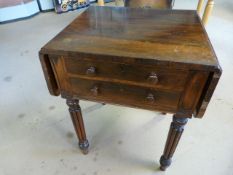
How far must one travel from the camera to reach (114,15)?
0.97m

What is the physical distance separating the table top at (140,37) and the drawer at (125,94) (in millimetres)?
136

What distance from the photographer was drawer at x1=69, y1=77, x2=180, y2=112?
28.3 inches

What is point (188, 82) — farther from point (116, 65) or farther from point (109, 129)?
point (109, 129)

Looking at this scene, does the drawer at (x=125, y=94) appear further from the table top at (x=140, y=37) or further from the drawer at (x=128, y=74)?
the table top at (x=140, y=37)

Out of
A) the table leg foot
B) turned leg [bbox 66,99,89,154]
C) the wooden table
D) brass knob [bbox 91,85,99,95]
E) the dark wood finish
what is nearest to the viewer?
the wooden table

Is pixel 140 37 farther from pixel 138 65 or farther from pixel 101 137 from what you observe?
pixel 101 137

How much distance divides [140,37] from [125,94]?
0.78ft

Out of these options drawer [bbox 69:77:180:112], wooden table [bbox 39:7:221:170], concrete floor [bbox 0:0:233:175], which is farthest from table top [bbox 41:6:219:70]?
concrete floor [bbox 0:0:233:175]

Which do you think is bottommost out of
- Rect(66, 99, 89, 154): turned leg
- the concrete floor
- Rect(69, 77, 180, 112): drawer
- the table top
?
the concrete floor

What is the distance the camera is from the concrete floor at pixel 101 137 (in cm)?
113

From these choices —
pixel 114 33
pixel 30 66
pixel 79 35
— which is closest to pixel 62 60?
pixel 79 35

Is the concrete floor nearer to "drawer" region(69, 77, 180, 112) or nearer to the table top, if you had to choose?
"drawer" region(69, 77, 180, 112)

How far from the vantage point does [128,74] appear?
0.69 meters

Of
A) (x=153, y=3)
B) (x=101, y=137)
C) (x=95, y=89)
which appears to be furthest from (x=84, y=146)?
(x=153, y=3)
